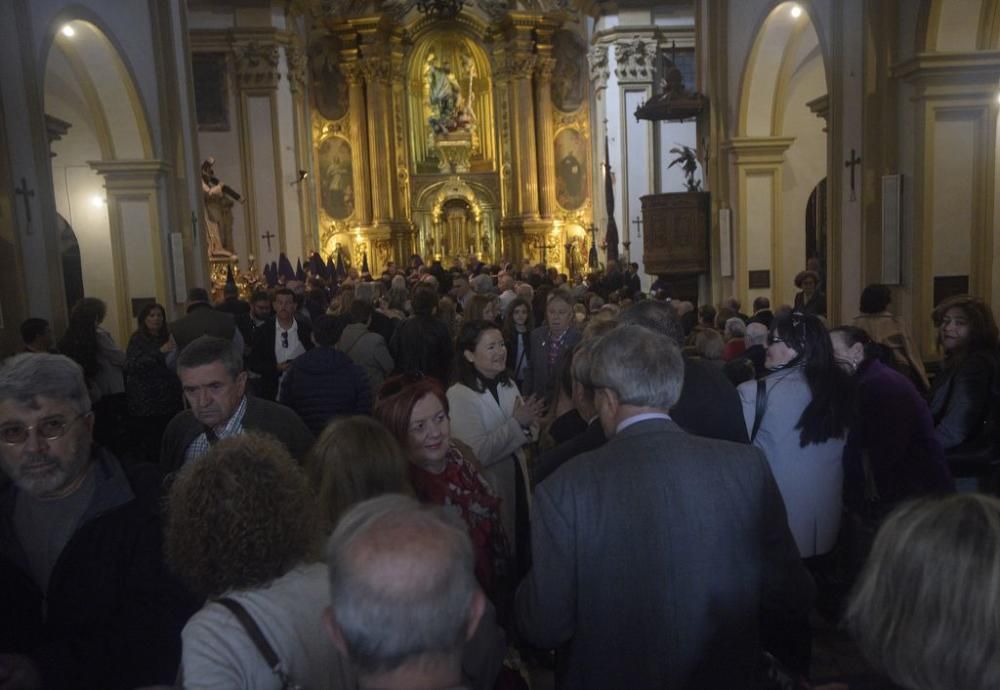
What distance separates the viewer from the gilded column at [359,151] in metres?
25.1

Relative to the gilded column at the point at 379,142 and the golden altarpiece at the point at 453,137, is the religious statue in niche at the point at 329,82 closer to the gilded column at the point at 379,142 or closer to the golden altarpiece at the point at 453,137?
the golden altarpiece at the point at 453,137

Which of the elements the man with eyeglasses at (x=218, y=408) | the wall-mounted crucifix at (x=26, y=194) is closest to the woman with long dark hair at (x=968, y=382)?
the man with eyeglasses at (x=218, y=408)

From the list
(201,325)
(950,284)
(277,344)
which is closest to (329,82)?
(277,344)

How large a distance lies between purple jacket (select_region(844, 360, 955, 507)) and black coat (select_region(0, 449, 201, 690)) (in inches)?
111

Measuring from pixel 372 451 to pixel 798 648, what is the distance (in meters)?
2.15

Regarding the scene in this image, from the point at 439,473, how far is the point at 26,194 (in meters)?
6.58

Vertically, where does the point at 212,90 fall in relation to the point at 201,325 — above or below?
above

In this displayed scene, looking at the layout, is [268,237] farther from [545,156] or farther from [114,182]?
[545,156]

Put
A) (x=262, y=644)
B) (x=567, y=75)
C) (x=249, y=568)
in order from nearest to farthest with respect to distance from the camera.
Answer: (x=262, y=644), (x=249, y=568), (x=567, y=75)

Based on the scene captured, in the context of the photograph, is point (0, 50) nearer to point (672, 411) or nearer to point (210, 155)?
point (672, 411)

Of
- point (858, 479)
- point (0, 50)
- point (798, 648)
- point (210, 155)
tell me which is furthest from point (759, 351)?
point (210, 155)

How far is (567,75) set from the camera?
25.6 metres

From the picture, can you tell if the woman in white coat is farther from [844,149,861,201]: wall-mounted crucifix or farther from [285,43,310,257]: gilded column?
A: [285,43,310,257]: gilded column

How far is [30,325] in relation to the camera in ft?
19.3
